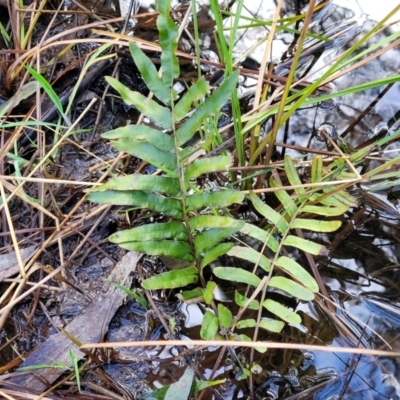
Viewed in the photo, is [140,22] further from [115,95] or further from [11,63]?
[11,63]

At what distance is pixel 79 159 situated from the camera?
197cm

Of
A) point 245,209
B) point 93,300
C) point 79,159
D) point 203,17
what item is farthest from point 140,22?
point 93,300

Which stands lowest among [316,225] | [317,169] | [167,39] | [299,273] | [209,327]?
[209,327]

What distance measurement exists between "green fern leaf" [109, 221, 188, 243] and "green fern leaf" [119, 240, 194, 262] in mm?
12

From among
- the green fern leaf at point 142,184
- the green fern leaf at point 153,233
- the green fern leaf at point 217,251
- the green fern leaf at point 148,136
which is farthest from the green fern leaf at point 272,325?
the green fern leaf at point 148,136

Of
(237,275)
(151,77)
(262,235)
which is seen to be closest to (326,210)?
(262,235)

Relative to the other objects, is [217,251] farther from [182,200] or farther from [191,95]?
[191,95]

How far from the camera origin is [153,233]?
55.4 inches

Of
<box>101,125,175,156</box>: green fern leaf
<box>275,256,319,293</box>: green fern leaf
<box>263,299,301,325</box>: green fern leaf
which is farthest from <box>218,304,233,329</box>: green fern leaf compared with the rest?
<box>101,125,175,156</box>: green fern leaf

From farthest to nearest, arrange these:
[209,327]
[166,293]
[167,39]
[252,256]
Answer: [166,293] → [252,256] → [209,327] → [167,39]

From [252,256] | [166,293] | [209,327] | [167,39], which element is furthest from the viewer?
[166,293]

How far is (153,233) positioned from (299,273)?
0.44 metres

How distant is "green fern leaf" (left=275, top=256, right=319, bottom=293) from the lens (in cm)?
137

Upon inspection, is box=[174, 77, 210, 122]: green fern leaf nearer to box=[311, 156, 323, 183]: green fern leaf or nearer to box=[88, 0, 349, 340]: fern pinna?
box=[88, 0, 349, 340]: fern pinna
